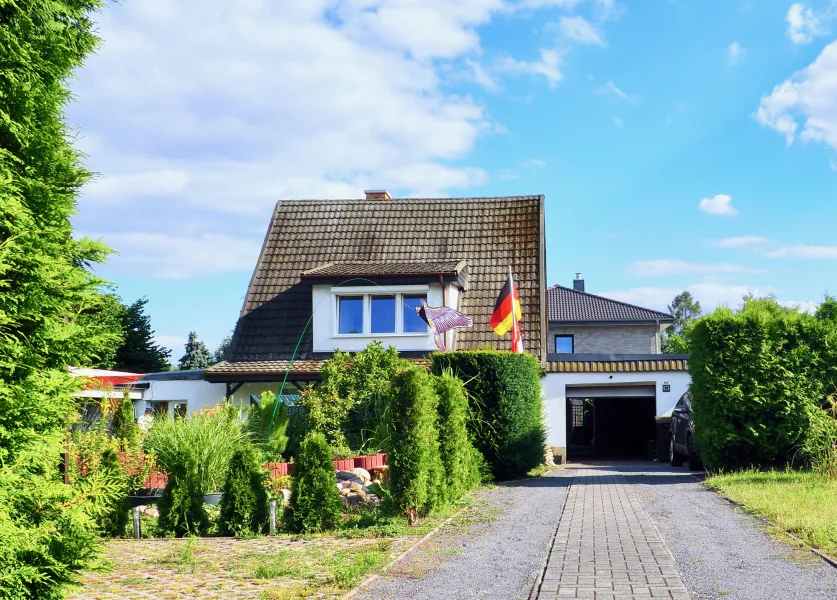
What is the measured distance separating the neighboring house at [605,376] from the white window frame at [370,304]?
14.7 feet

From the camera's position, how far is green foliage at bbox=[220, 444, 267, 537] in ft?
34.3

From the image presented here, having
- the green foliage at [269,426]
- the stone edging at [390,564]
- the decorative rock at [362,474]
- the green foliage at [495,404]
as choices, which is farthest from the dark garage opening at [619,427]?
the stone edging at [390,564]

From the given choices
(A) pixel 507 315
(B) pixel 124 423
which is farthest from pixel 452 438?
(A) pixel 507 315

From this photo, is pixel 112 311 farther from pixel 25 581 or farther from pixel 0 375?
pixel 25 581

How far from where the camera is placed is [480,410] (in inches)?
651

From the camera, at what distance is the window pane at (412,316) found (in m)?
23.6

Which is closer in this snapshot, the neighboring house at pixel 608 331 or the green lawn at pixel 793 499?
the green lawn at pixel 793 499

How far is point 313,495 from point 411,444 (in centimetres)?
139

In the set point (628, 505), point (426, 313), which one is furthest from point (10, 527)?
point (426, 313)

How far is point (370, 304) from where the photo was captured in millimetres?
23969

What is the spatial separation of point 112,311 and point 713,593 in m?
5.21

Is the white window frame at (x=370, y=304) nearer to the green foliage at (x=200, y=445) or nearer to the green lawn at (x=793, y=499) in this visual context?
the green lawn at (x=793, y=499)

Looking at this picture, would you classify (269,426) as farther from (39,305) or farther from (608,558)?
(39,305)

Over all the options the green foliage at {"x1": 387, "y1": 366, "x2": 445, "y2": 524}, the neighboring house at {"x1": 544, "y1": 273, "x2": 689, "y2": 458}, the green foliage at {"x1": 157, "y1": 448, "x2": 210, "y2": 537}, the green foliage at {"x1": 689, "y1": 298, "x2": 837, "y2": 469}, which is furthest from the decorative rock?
the neighboring house at {"x1": 544, "y1": 273, "x2": 689, "y2": 458}
